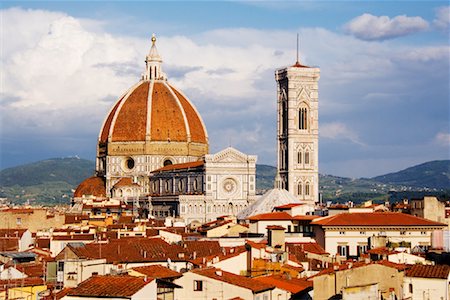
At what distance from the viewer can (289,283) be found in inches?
1291

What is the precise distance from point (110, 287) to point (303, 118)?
97255 millimetres

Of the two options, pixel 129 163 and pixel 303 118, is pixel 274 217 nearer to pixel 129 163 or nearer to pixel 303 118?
pixel 303 118

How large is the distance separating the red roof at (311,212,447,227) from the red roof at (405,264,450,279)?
68.3ft

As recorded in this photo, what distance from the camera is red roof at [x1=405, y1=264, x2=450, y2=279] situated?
102 ft

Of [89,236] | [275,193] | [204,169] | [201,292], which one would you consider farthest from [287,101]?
[201,292]

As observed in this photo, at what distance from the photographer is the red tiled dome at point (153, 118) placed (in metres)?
136

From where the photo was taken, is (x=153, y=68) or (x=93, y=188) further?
(x=153, y=68)

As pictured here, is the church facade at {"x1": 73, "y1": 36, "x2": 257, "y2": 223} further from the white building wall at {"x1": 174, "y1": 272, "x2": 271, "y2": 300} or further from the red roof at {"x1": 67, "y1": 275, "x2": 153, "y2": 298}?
the red roof at {"x1": 67, "y1": 275, "x2": 153, "y2": 298}

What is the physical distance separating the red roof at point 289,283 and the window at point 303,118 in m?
90.2

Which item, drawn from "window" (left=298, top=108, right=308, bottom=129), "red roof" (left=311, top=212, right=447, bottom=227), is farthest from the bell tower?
"red roof" (left=311, top=212, right=447, bottom=227)

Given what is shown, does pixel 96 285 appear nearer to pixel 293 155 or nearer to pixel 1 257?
pixel 1 257

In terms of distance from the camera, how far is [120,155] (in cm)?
13650

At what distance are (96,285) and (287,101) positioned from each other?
96.6 m

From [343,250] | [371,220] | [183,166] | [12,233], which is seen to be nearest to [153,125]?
[183,166]
